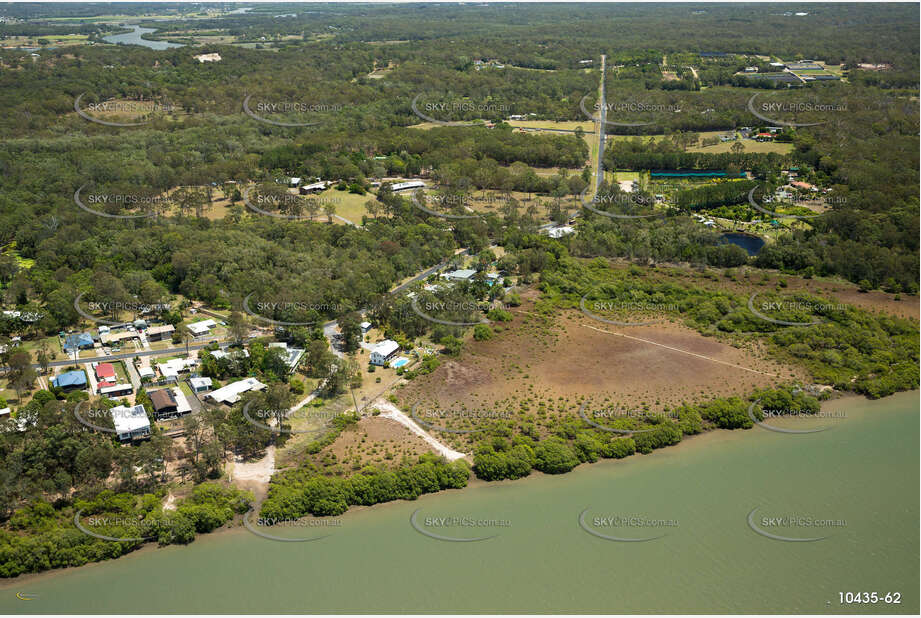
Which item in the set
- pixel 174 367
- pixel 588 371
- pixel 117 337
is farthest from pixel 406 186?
pixel 174 367

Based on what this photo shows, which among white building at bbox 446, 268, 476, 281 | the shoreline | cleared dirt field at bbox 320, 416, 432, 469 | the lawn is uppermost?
the lawn

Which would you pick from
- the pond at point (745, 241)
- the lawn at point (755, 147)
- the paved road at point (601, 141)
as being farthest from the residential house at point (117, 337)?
the lawn at point (755, 147)

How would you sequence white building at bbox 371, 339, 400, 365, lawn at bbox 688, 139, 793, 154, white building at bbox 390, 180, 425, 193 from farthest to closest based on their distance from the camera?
lawn at bbox 688, 139, 793, 154 < white building at bbox 390, 180, 425, 193 < white building at bbox 371, 339, 400, 365

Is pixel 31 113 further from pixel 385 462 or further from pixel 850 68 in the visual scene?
pixel 850 68

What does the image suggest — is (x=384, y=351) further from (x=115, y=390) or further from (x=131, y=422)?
(x=115, y=390)

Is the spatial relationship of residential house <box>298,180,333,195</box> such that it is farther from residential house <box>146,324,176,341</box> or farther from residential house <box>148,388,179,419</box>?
residential house <box>148,388,179,419</box>

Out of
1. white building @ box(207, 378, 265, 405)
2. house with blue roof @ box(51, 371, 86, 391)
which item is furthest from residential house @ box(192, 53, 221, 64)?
white building @ box(207, 378, 265, 405)

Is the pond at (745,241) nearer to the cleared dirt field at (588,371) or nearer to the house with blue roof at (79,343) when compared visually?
the cleared dirt field at (588,371)
